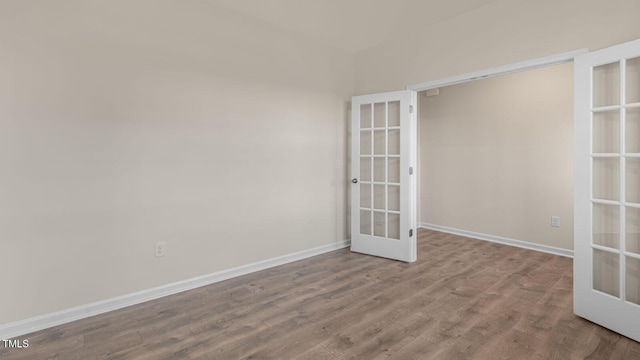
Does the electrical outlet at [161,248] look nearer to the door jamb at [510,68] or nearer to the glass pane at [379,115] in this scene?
the glass pane at [379,115]

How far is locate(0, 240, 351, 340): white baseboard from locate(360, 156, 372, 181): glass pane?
1.29 m

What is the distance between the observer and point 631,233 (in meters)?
2.10

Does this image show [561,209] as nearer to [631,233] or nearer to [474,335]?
[631,233]

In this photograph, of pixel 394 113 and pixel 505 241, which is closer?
pixel 394 113

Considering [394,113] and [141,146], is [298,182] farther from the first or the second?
[141,146]

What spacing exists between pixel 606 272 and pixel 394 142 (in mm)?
2229

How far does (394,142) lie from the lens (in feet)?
12.5

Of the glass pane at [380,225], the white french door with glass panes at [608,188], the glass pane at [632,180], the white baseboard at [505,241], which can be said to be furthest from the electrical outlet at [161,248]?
the white baseboard at [505,241]

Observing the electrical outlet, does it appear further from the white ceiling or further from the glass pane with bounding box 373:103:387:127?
the glass pane with bounding box 373:103:387:127

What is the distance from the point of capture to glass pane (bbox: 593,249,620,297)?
2189mm

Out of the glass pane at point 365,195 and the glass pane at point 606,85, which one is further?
the glass pane at point 365,195

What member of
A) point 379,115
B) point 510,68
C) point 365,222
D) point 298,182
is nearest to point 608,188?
point 510,68

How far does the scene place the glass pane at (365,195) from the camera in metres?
4.03

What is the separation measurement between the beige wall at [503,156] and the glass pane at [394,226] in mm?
1766
